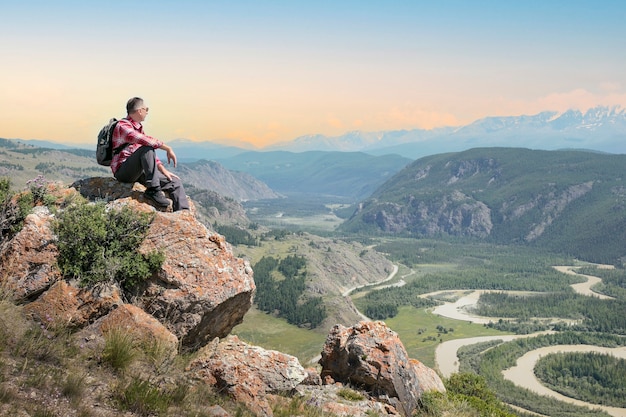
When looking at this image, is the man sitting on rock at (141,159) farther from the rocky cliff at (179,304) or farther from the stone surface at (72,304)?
the stone surface at (72,304)

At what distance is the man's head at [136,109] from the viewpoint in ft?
49.0

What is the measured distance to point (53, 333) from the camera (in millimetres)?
11336

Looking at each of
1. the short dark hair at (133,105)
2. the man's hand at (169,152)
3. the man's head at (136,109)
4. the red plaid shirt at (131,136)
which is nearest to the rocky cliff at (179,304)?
the man's hand at (169,152)

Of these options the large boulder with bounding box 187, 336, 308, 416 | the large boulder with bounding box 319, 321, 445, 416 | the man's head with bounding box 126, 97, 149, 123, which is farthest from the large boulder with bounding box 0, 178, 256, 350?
the large boulder with bounding box 319, 321, 445, 416

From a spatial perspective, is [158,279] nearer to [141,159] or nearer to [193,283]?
[193,283]

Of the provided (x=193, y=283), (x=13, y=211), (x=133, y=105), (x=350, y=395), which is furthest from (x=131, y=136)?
(x=350, y=395)

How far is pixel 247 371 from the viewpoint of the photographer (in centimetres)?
1426

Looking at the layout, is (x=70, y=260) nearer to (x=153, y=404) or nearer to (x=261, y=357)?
(x=153, y=404)

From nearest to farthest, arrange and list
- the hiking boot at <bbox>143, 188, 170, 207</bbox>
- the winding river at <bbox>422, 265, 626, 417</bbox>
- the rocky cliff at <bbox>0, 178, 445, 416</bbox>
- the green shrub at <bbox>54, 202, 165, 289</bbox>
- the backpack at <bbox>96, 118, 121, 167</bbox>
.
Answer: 1. the rocky cliff at <bbox>0, 178, 445, 416</bbox>
2. the green shrub at <bbox>54, 202, 165, 289</bbox>
3. the backpack at <bbox>96, 118, 121, 167</bbox>
4. the hiking boot at <bbox>143, 188, 170, 207</bbox>
5. the winding river at <bbox>422, 265, 626, 417</bbox>

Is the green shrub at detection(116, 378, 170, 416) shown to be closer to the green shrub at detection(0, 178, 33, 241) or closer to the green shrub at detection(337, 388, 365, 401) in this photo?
the green shrub at detection(0, 178, 33, 241)

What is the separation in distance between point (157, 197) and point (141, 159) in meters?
1.40

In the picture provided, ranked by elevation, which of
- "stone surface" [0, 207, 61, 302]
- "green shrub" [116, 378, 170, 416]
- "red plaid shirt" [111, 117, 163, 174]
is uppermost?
"red plaid shirt" [111, 117, 163, 174]

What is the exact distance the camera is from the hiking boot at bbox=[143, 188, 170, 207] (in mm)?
15977

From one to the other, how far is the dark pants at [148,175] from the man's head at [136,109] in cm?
98
